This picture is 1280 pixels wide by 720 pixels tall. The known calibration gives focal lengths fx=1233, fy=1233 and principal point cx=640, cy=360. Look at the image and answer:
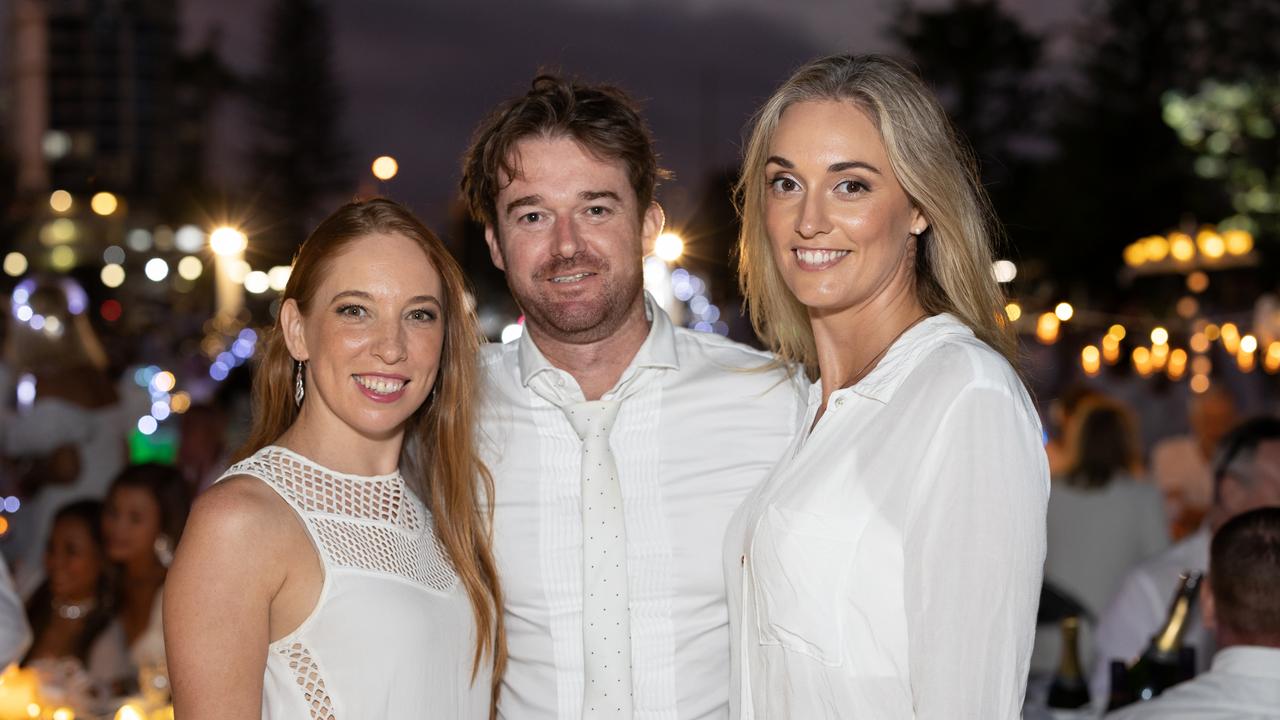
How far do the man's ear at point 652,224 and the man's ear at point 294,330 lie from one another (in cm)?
87

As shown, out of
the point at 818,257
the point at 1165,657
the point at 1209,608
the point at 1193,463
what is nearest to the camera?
the point at 818,257

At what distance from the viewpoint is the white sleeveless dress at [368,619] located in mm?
2113

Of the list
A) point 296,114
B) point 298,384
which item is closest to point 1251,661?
point 298,384

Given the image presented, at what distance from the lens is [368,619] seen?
217 centimetres

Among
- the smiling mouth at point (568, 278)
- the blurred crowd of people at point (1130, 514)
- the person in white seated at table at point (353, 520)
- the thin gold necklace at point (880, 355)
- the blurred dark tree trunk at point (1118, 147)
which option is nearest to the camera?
the person in white seated at table at point (353, 520)

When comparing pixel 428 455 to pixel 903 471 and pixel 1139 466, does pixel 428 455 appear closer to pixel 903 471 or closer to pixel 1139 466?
pixel 903 471

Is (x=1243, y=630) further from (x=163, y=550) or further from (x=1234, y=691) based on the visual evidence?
(x=163, y=550)

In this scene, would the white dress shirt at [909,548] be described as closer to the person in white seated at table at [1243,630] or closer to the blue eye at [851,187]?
the blue eye at [851,187]

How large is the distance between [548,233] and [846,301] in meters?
0.83

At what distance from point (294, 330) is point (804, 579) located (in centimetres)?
111

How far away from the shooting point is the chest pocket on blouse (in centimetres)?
195

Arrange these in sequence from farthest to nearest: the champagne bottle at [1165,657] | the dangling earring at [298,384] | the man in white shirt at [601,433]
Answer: the champagne bottle at [1165,657] → the man in white shirt at [601,433] → the dangling earring at [298,384]

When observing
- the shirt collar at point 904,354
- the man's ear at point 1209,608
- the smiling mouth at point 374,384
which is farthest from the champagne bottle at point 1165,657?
the smiling mouth at point 374,384

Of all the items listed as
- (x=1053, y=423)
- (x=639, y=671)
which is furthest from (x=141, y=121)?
(x=639, y=671)
